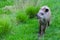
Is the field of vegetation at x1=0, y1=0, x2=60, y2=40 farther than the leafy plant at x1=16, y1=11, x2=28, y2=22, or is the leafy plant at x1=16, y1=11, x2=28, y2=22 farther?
the leafy plant at x1=16, y1=11, x2=28, y2=22

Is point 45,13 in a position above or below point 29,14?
above

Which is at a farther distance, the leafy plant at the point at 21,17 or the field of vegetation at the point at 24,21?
the leafy plant at the point at 21,17

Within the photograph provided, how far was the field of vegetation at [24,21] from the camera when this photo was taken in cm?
600

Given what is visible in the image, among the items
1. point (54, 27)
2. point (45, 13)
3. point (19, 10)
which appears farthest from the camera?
point (19, 10)

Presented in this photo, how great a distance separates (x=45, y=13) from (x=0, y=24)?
1202 millimetres

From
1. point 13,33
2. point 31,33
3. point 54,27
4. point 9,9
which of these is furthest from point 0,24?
point 9,9

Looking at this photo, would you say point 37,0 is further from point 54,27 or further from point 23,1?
point 54,27

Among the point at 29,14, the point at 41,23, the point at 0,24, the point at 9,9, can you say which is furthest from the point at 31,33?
the point at 9,9

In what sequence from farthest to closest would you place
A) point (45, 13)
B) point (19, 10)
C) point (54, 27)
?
1. point (19, 10)
2. point (54, 27)
3. point (45, 13)

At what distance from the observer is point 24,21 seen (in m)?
7.09

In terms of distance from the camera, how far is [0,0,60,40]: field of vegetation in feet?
19.7

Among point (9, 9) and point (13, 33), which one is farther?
point (9, 9)

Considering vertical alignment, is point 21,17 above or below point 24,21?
above

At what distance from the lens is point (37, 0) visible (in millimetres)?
7766
